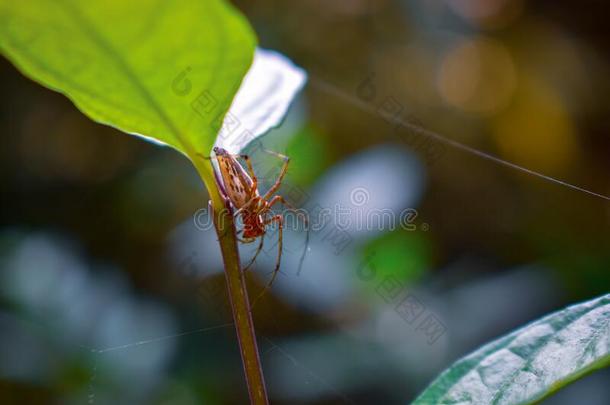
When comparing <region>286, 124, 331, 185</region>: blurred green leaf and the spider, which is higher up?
the spider

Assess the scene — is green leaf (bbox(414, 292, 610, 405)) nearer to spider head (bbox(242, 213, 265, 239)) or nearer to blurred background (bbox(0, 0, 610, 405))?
spider head (bbox(242, 213, 265, 239))

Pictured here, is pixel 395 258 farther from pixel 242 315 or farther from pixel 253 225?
pixel 242 315

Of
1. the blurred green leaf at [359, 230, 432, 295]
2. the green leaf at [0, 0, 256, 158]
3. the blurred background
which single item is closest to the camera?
the green leaf at [0, 0, 256, 158]

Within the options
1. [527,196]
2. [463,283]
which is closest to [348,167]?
[463,283]

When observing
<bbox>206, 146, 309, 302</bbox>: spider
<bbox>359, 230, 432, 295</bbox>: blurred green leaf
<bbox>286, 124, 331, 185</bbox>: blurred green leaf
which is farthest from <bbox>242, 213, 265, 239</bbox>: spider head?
<bbox>359, 230, 432, 295</bbox>: blurred green leaf

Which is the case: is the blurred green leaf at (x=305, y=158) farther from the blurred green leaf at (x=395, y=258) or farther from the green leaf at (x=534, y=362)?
the green leaf at (x=534, y=362)
